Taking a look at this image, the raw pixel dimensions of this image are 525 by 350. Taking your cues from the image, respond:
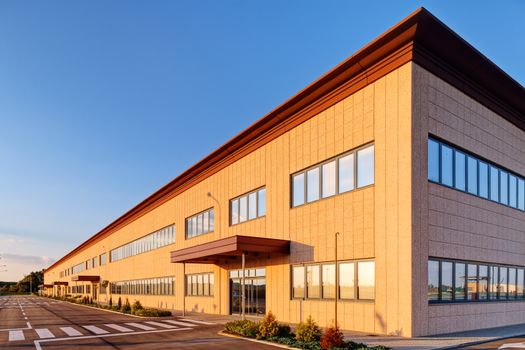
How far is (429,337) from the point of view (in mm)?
16750

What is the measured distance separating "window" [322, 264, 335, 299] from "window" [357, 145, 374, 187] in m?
4.17

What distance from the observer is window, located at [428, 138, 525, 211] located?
18.9 meters

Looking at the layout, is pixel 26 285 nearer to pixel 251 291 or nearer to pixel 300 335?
pixel 251 291

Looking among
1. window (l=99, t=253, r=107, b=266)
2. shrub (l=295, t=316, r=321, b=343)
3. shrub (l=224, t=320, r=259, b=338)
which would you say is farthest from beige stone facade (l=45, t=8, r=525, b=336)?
window (l=99, t=253, r=107, b=266)

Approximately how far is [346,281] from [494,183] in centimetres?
925

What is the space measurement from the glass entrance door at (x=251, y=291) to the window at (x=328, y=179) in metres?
7.29

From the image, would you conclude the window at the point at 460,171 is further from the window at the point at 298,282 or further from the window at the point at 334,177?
the window at the point at 298,282

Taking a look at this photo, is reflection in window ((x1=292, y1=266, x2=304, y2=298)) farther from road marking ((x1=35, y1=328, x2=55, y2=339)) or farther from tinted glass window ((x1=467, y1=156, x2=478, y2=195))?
road marking ((x1=35, y1=328, x2=55, y2=339))

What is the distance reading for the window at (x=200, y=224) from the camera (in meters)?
34.9

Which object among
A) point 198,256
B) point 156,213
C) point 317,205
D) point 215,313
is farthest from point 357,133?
point 156,213

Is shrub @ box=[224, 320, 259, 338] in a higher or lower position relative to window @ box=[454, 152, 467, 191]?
lower

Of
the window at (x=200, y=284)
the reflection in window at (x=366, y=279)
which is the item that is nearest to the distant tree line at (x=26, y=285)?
the window at (x=200, y=284)

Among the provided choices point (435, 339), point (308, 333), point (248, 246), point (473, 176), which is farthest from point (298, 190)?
point (435, 339)

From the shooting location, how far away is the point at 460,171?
66.6 feet
